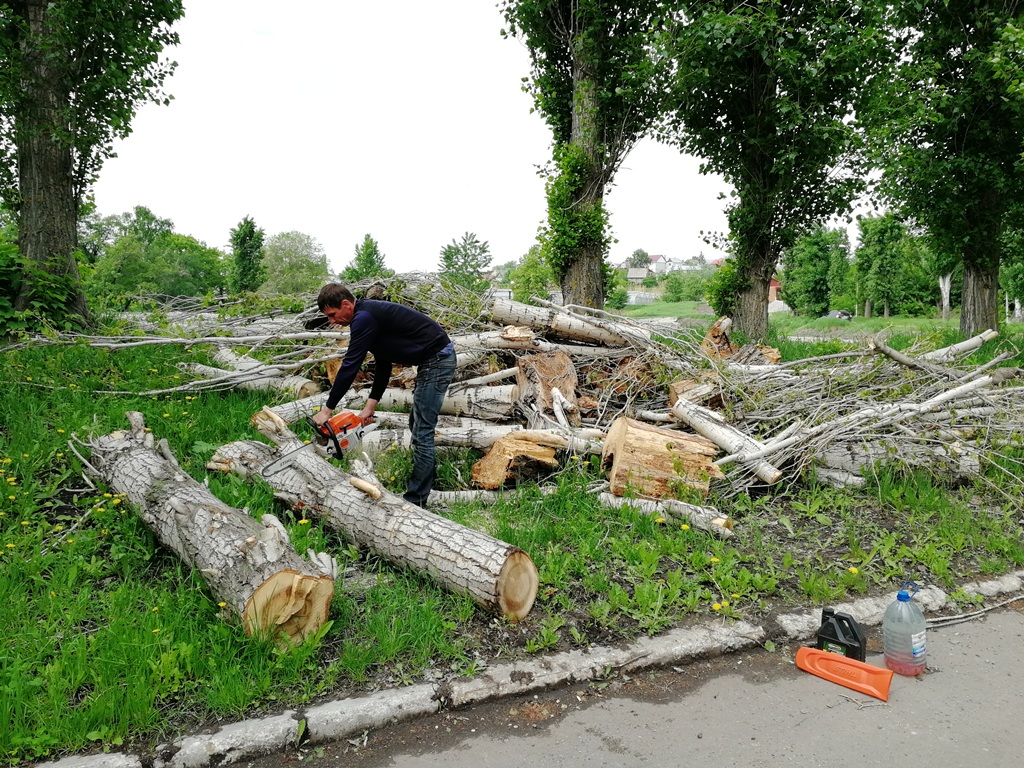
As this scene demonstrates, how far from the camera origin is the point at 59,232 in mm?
7902

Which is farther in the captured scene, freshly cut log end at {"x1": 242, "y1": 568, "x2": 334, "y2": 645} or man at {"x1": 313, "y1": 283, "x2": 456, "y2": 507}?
man at {"x1": 313, "y1": 283, "x2": 456, "y2": 507}

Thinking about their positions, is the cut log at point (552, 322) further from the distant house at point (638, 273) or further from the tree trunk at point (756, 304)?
the distant house at point (638, 273)

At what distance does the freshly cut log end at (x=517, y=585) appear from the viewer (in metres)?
3.31

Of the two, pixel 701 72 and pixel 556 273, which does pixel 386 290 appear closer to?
pixel 556 273

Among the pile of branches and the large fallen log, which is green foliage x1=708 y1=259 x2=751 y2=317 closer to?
the pile of branches

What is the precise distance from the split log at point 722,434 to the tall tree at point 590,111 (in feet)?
19.8

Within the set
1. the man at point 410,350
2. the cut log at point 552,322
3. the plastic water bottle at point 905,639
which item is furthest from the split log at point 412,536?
the cut log at point 552,322

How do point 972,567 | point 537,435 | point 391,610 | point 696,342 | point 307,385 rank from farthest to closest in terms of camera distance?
1. point 696,342
2. point 307,385
3. point 537,435
4. point 972,567
5. point 391,610

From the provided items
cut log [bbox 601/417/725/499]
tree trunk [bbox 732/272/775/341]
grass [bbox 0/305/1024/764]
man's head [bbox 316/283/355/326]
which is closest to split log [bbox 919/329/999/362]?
grass [bbox 0/305/1024/764]

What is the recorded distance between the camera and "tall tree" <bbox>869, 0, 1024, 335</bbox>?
10.3 meters

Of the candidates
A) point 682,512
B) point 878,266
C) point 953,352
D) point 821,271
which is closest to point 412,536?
point 682,512

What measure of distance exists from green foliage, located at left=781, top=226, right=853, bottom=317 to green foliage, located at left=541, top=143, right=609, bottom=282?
125 ft

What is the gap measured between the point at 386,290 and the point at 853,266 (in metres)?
43.6

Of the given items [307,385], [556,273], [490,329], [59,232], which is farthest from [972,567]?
[59,232]
